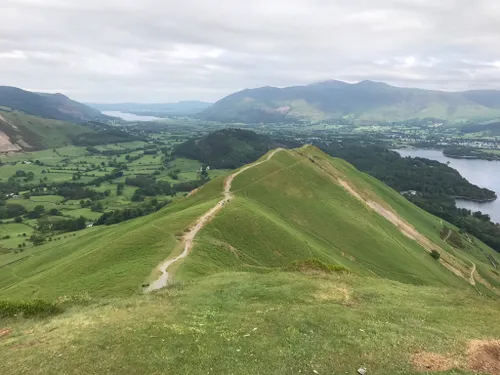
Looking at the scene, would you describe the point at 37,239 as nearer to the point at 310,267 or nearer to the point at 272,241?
the point at 272,241

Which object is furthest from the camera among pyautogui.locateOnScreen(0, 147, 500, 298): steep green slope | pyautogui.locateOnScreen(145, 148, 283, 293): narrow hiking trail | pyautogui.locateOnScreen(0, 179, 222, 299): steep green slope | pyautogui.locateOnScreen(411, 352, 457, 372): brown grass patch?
pyautogui.locateOnScreen(0, 147, 500, 298): steep green slope

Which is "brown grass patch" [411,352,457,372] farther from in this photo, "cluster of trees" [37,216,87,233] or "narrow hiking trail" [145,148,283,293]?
"cluster of trees" [37,216,87,233]

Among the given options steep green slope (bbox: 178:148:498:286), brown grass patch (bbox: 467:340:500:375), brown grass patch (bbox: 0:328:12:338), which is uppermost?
brown grass patch (bbox: 467:340:500:375)

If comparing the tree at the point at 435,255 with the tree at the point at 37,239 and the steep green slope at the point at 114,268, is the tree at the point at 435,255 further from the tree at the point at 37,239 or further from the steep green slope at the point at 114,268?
the tree at the point at 37,239

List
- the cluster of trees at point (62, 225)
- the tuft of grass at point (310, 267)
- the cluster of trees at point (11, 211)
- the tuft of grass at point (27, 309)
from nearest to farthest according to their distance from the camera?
the tuft of grass at point (27, 309), the tuft of grass at point (310, 267), the cluster of trees at point (62, 225), the cluster of trees at point (11, 211)

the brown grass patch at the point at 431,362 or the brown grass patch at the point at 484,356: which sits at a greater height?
the brown grass patch at the point at 431,362

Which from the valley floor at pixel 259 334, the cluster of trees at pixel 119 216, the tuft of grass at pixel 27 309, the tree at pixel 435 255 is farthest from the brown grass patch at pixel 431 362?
the cluster of trees at pixel 119 216

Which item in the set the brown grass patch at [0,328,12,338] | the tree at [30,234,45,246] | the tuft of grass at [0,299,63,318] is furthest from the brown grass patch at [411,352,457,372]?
the tree at [30,234,45,246]
